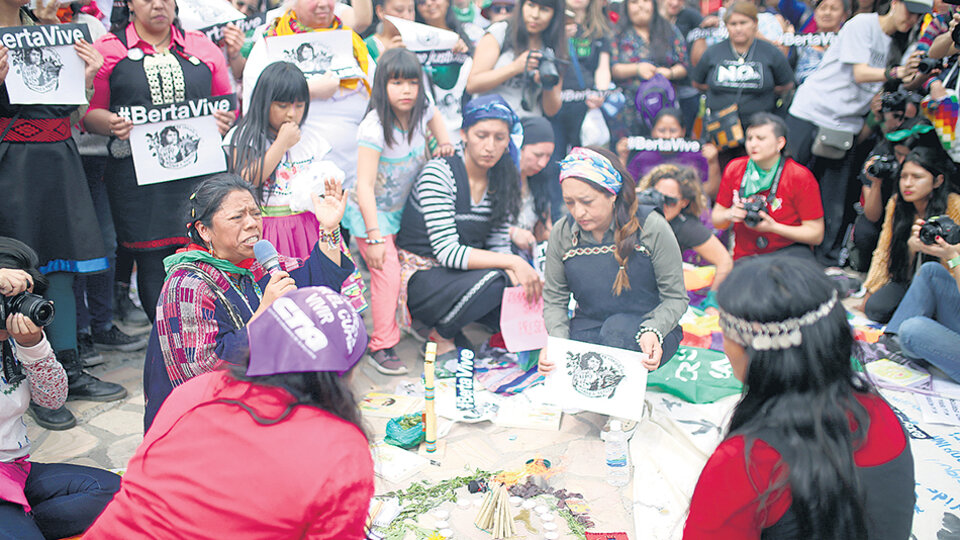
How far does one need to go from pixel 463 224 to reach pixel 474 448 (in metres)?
1.37

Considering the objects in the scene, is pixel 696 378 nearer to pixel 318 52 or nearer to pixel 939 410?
pixel 939 410

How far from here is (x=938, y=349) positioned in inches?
145

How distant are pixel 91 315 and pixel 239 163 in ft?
4.91

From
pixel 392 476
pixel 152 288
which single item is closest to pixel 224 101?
pixel 152 288

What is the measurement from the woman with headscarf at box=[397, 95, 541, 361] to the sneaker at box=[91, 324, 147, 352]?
Answer: 162cm

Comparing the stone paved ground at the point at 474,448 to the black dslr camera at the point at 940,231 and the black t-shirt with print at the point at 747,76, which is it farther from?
the black t-shirt with print at the point at 747,76

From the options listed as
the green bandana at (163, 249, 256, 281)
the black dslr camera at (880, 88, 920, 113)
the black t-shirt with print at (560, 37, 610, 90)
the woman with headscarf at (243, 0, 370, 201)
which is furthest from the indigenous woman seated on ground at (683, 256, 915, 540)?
the black t-shirt with print at (560, 37, 610, 90)

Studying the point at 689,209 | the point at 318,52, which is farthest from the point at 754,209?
the point at 318,52

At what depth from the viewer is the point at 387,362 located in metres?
3.97

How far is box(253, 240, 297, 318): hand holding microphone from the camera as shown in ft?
7.75

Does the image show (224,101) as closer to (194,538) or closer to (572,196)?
(572,196)

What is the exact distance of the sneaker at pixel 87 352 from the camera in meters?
3.89

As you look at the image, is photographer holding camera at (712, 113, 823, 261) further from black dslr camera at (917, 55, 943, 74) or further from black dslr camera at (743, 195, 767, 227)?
black dslr camera at (917, 55, 943, 74)

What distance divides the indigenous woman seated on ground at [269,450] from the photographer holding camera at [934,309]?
3.25 metres
